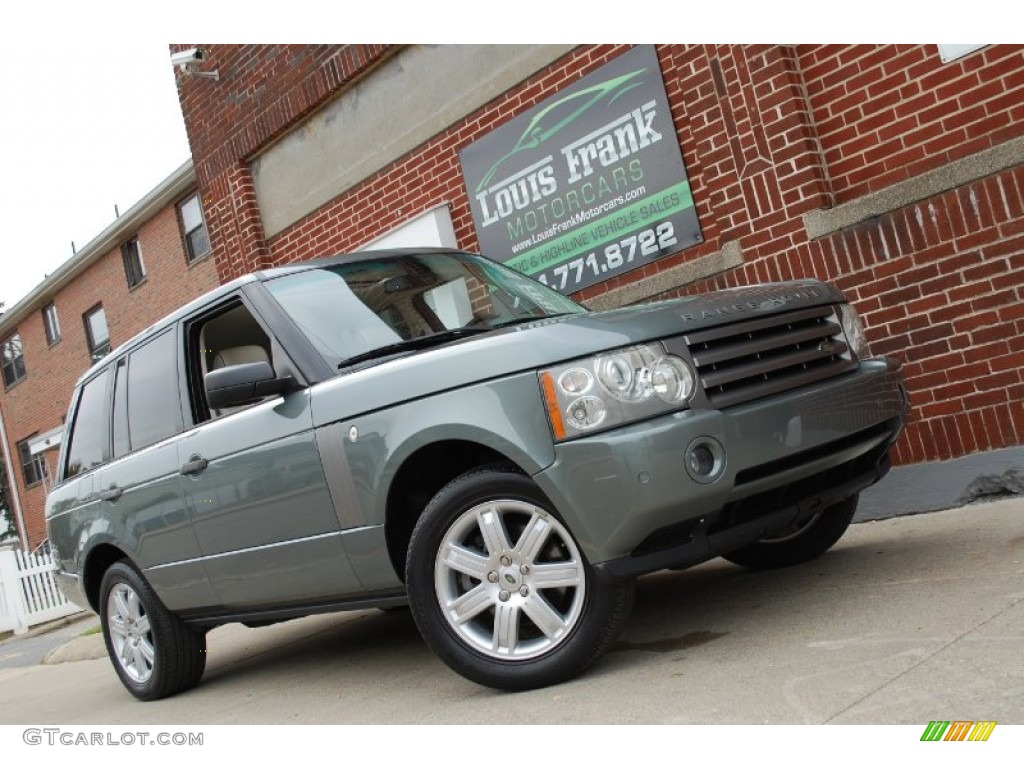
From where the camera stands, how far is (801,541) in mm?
5051

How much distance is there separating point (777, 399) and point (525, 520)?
988 millimetres

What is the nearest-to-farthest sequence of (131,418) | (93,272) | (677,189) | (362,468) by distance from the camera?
(362,468) < (131,418) < (677,189) < (93,272)

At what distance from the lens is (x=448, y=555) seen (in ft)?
12.6

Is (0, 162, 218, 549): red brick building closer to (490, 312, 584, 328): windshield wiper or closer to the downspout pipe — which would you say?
the downspout pipe

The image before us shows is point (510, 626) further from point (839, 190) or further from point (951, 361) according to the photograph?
point (839, 190)

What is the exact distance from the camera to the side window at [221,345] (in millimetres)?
4887

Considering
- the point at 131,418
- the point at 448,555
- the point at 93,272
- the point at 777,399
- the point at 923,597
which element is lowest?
the point at 923,597

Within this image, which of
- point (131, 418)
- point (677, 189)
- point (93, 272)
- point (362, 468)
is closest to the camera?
point (362, 468)

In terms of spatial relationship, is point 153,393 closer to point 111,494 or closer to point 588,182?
point 111,494

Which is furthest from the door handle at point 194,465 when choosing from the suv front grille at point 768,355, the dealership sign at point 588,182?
the dealership sign at point 588,182

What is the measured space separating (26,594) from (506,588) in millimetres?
13160

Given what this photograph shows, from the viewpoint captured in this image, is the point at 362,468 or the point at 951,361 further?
the point at 951,361

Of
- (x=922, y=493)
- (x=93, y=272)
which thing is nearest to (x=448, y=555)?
(x=922, y=493)

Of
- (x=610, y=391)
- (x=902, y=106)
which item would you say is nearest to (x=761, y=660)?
(x=610, y=391)
